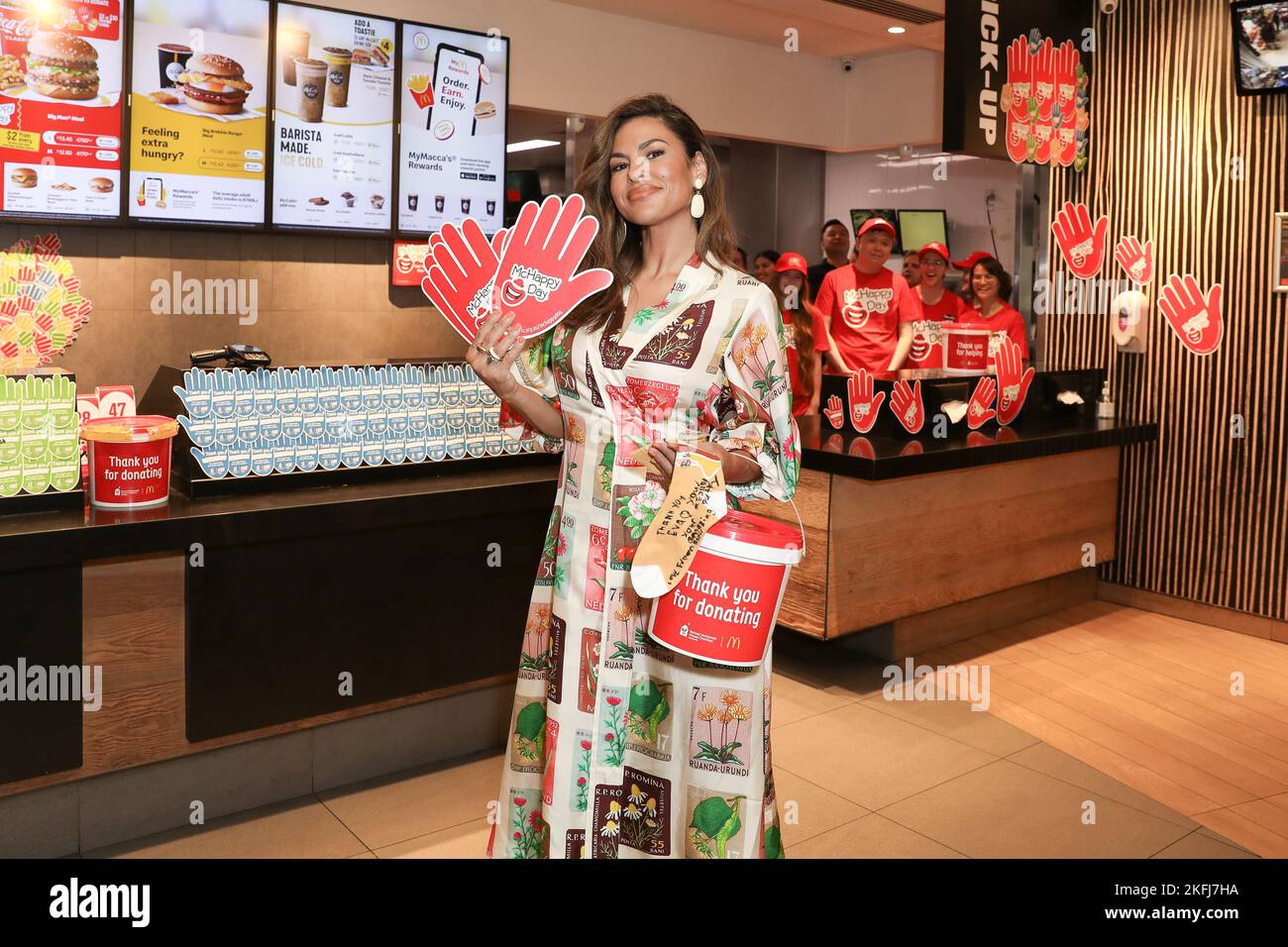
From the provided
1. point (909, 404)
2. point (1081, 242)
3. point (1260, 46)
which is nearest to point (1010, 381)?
point (909, 404)

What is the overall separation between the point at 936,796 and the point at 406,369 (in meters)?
1.97

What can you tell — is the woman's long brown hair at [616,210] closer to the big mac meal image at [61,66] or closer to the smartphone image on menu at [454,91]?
the big mac meal image at [61,66]

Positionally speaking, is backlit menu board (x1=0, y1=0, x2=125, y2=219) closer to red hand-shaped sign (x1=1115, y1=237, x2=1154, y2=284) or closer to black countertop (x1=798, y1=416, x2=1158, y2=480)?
black countertop (x1=798, y1=416, x2=1158, y2=480)

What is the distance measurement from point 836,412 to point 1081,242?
1.87 m

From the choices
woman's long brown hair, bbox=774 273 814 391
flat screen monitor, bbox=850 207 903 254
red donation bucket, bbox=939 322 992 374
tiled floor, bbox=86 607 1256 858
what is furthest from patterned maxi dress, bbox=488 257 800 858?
flat screen monitor, bbox=850 207 903 254

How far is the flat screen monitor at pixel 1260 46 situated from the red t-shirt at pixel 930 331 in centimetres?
170

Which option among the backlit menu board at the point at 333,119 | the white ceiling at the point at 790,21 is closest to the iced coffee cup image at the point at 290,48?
the backlit menu board at the point at 333,119

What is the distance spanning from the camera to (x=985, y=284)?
18.3 ft

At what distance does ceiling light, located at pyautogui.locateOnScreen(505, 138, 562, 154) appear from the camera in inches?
263

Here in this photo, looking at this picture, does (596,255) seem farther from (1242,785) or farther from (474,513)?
(1242,785)

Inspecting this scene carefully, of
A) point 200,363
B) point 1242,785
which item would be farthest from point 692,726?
point 1242,785

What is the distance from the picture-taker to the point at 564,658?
2021mm

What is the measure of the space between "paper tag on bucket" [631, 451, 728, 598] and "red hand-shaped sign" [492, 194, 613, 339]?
0.43 meters

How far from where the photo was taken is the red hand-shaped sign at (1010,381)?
5.00 meters
